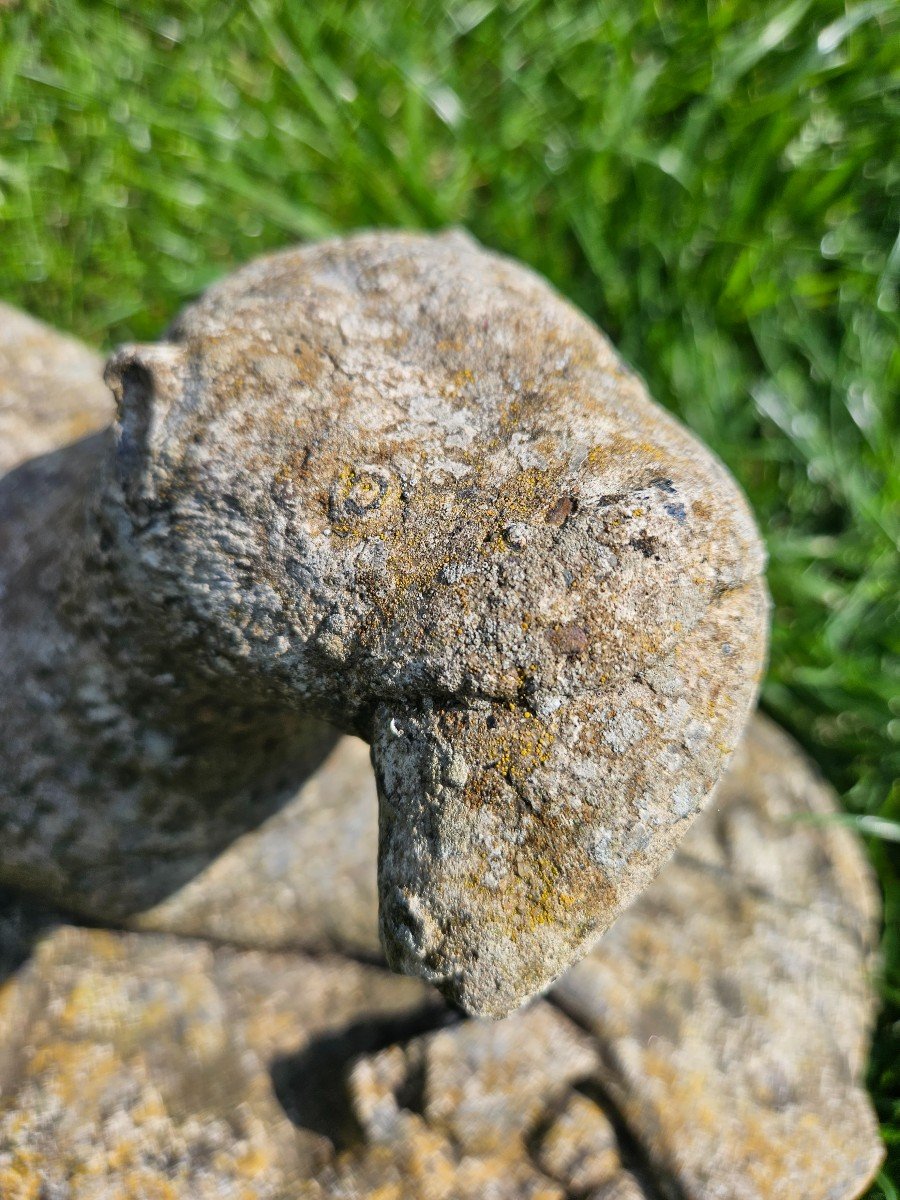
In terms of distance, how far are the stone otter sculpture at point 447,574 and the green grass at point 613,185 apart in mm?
1139

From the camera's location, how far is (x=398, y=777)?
946mm

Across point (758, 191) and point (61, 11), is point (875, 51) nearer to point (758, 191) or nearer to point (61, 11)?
point (758, 191)

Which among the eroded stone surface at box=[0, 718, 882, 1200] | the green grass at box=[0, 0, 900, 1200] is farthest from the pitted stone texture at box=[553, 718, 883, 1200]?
the green grass at box=[0, 0, 900, 1200]

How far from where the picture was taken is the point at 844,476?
210cm

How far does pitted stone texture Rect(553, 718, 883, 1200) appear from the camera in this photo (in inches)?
53.4

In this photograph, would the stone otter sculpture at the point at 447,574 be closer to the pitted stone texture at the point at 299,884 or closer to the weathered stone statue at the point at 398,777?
the weathered stone statue at the point at 398,777

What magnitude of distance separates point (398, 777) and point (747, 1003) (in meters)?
0.84

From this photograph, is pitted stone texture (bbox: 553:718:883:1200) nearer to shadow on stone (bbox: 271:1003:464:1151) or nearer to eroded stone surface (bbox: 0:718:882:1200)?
eroded stone surface (bbox: 0:718:882:1200)

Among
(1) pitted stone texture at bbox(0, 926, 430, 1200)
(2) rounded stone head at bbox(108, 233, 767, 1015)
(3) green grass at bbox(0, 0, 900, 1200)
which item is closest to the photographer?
(2) rounded stone head at bbox(108, 233, 767, 1015)

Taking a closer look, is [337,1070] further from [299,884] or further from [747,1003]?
[747,1003]

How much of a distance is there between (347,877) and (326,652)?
0.64m

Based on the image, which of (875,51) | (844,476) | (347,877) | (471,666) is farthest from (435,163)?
(471,666)

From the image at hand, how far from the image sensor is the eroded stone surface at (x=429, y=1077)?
128cm

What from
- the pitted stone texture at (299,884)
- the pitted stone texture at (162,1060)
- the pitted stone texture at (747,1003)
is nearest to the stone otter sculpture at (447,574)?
the pitted stone texture at (299,884)
